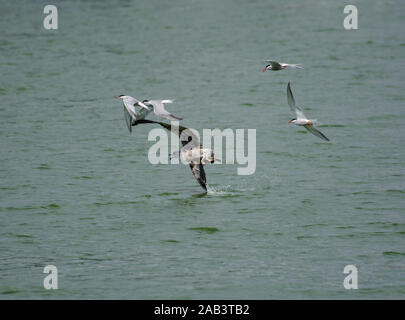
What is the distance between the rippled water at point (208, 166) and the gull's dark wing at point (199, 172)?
36 cm

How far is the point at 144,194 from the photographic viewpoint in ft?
58.8

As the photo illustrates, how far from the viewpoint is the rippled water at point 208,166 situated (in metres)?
13.9

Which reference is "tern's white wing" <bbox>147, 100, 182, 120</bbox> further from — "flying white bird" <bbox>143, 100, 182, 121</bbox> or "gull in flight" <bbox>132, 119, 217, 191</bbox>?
"gull in flight" <bbox>132, 119, 217, 191</bbox>

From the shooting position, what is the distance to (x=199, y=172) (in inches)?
676

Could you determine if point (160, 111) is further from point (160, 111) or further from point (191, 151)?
point (191, 151)

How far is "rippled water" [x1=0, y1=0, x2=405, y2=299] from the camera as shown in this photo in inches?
545

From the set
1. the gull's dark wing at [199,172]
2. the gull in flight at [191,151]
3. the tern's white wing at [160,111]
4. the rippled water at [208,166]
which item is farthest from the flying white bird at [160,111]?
the rippled water at [208,166]

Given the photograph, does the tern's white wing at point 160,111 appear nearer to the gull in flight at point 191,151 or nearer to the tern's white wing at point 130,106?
the tern's white wing at point 130,106

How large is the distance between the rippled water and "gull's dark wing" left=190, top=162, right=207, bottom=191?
1.17 feet

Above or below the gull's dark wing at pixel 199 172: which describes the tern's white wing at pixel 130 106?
above

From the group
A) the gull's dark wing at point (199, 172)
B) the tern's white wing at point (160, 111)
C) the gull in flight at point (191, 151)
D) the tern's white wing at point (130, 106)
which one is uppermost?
the tern's white wing at point (130, 106)

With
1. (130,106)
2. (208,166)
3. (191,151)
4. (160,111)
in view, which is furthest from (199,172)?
(208,166)

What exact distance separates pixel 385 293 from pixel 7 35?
26.3 meters
